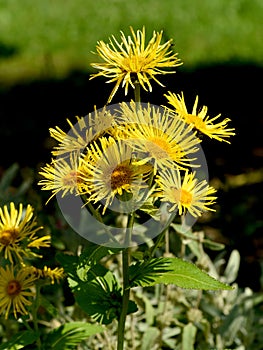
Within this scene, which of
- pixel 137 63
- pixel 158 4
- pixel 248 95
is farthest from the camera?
pixel 158 4

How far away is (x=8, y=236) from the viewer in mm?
1628

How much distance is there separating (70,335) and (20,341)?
0.13 meters

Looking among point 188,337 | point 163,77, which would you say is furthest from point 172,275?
point 163,77

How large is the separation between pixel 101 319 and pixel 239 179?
7.41ft

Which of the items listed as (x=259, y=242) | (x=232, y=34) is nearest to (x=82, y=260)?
(x=259, y=242)

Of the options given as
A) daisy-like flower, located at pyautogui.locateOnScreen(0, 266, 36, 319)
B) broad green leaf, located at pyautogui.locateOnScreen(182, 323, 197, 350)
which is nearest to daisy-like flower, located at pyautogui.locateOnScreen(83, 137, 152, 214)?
daisy-like flower, located at pyautogui.locateOnScreen(0, 266, 36, 319)

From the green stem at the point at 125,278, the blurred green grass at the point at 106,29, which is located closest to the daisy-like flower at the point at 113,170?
the green stem at the point at 125,278

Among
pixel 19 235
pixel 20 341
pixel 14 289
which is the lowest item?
pixel 20 341

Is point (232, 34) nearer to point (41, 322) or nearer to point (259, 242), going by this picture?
point (259, 242)

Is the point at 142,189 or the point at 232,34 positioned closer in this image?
the point at 142,189

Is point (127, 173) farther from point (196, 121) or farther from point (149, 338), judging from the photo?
point (149, 338)

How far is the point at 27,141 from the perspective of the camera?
4383 mm

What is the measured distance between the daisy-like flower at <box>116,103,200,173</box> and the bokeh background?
5.68 ft

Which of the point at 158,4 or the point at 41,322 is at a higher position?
the point at 158,4
